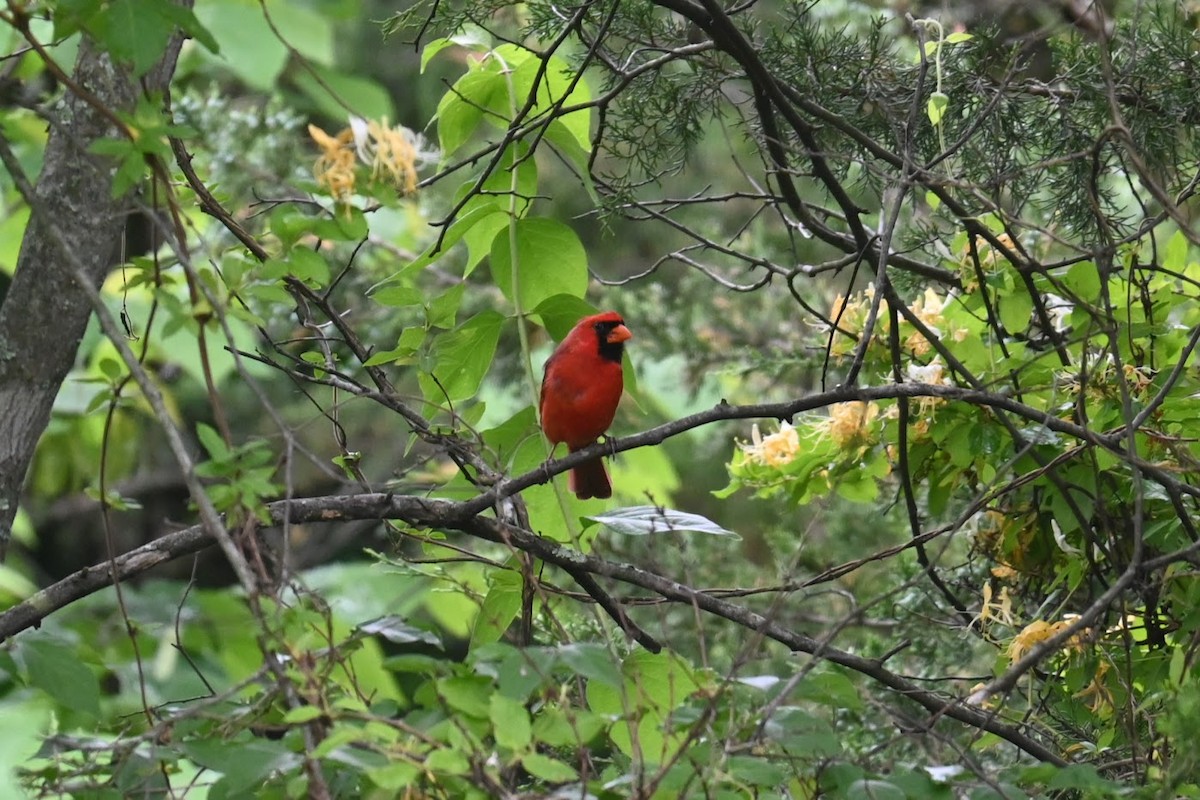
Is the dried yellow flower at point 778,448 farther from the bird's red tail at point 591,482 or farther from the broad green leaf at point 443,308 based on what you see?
the bird's red tail at point 591,482

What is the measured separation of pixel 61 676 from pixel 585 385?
189 cm

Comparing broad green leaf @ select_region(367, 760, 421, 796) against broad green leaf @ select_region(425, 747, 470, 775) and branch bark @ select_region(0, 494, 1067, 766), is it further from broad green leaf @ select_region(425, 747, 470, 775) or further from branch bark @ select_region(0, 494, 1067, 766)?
branch bark @ select_region(0, 494, 1067, 766)

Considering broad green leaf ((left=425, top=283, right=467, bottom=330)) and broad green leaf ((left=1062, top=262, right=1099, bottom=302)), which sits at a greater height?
broad green leaf ((left=425, top=283, right=467, bottom=330))

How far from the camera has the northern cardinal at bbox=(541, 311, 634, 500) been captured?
3.65m

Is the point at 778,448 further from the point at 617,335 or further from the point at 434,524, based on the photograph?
the point at 617,335

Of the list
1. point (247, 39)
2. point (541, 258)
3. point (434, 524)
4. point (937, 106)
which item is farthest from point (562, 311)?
point (247, 39)

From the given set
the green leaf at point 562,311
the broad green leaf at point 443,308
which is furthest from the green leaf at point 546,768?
the green leaf at point 562,311

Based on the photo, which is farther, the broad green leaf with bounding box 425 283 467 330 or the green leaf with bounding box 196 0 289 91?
the green leaf with bounding box 196 0 289 91

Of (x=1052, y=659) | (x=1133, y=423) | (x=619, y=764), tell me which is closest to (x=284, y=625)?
(x=619, y=764)

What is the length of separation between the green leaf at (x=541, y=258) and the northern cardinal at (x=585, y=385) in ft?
2.75

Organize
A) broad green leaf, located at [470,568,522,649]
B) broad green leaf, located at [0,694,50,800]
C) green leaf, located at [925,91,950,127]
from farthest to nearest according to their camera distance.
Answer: broad green leaf, located at [0,694,50,800] < green leaf, located at [925,91,950,127] < broad green leaf, located at [470,568,522,649]

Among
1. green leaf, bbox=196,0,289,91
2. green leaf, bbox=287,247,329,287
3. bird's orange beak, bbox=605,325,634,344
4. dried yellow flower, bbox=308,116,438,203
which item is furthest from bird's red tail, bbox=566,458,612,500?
green leaf, bbox=196,0,289,91

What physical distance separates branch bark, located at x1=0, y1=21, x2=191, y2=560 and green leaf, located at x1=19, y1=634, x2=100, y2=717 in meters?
0.52

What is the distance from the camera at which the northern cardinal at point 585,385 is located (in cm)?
365
